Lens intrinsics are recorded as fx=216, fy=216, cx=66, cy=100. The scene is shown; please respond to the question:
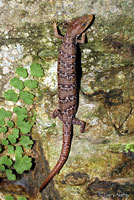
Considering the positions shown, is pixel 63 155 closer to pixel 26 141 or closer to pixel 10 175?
pixel 26 141

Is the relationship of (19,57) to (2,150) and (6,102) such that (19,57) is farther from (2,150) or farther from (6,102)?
(2,150)

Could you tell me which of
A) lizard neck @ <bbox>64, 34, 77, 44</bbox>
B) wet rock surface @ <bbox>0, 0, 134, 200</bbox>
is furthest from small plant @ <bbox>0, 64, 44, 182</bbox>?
lizard neck @ <bbox>64, 34, 77, 44</bbox>

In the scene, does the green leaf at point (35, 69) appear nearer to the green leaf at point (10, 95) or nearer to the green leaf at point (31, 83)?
the green leaf at point (31, 83)

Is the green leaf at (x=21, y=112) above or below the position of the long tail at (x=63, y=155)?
above

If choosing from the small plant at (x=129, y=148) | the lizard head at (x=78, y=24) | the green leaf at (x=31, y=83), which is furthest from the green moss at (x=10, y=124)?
the small plant at (x=129, y=148)

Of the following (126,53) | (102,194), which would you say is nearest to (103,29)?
(126,53)
